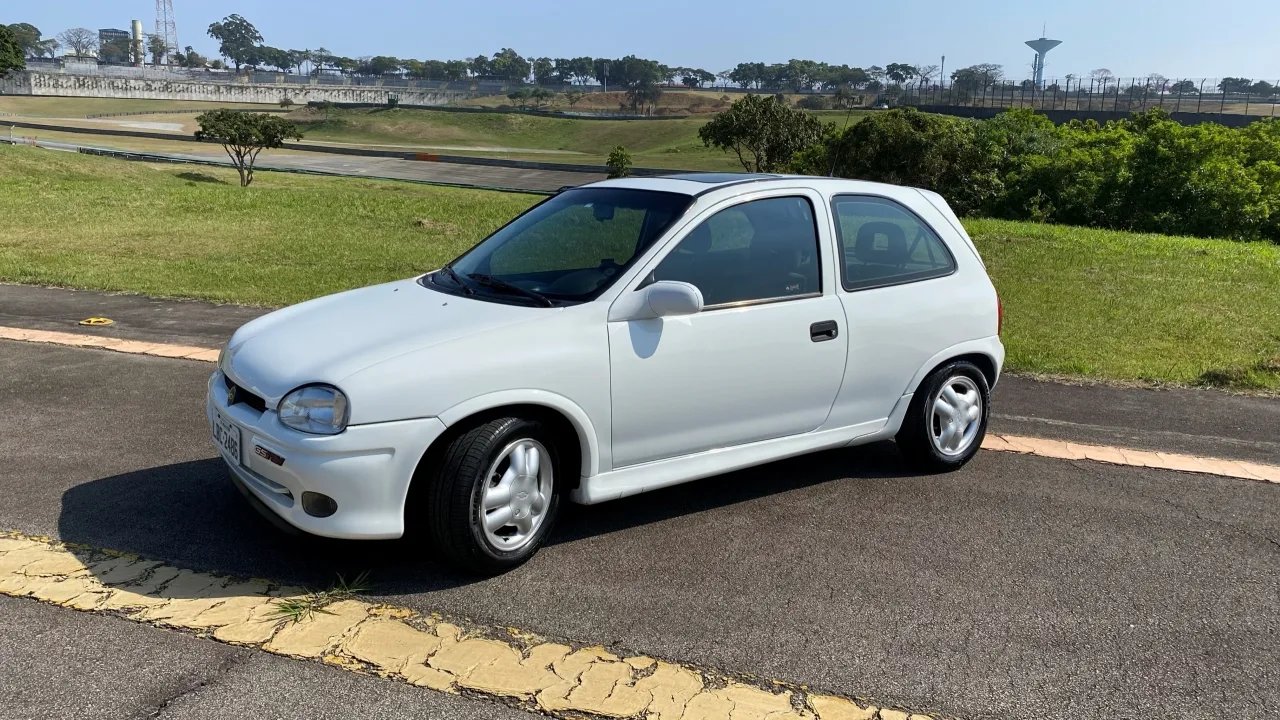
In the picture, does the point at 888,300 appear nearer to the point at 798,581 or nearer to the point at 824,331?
the point at 824,331

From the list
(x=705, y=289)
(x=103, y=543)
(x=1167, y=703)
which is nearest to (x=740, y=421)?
(x=705, y=289)

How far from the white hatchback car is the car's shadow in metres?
0.25

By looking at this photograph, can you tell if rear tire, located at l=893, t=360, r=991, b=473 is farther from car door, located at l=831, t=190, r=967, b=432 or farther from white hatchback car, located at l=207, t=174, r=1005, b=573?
car door, located at l=831, t=190, r=967, b=432

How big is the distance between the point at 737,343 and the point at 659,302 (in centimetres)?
49

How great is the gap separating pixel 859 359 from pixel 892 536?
882 millimetres

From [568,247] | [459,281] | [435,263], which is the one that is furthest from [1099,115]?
[459,281]

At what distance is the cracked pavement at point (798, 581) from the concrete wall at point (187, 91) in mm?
129938

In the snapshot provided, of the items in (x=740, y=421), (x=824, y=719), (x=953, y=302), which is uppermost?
(x=953, y=302)

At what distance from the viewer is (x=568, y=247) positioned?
4785 mm

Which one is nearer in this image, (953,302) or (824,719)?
(824,719)

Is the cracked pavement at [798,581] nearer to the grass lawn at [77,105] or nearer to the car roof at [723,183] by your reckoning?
the car roof at [723,183]

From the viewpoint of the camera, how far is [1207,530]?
4.67 m

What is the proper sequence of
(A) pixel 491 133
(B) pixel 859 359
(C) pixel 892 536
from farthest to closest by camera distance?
(A) pixel 491 133 < (B) pixel 859 359 < (C) pixel 892 536

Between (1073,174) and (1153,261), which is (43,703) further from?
(1073,174)
